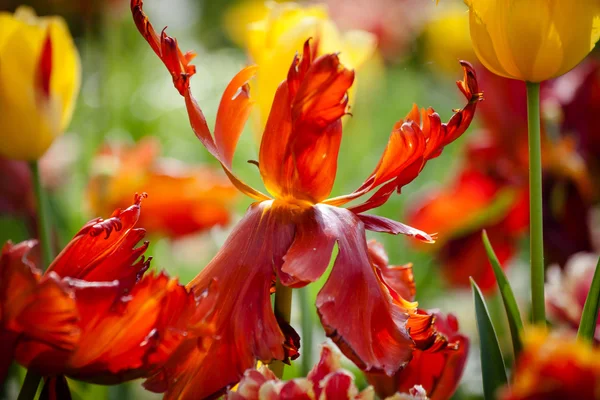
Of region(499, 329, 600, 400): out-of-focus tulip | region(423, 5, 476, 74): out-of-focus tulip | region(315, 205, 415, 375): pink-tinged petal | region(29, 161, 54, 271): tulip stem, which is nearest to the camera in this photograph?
region(499, 329, 600, 400): out-of-focus tulip

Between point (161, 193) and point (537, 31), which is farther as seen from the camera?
point (161, 193)

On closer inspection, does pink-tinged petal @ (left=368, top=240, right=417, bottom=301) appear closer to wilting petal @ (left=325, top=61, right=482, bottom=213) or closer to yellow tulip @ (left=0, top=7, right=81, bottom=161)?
wilting petal @ (left=325, top=61, right=482, bottom=213)

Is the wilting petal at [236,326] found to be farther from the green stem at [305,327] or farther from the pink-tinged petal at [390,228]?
the green stem at [305,327]

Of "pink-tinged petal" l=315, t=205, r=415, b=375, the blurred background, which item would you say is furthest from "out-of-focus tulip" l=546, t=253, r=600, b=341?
"pink-tinged petal" l=315, t=205, r=415, b=375

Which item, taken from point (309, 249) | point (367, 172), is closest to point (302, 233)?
point (309, 249)

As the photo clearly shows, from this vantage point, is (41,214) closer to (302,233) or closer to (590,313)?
(302,233)

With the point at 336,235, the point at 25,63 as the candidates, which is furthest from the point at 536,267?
the point at 25,63
